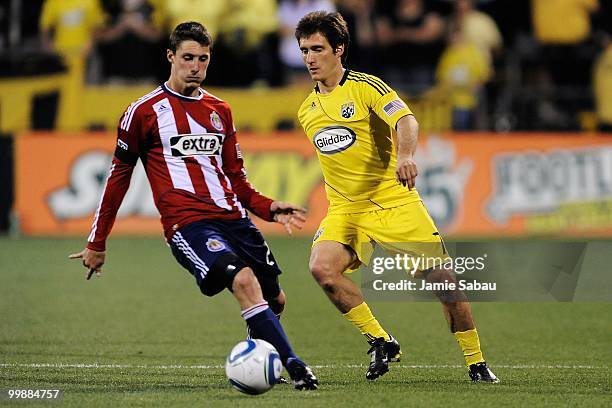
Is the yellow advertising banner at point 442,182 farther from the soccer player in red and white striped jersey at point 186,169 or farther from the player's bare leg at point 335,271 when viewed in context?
the soccer player in red and white striped jersey at point 186,169

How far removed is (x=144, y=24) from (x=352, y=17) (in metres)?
3.09

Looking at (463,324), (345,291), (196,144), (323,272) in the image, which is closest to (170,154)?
(196,144)

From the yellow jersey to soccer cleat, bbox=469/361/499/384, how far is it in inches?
44.6

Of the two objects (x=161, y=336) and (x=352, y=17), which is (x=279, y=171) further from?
(x=161, y=336)

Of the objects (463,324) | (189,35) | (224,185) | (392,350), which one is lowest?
(392,350)

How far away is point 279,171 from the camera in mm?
17344

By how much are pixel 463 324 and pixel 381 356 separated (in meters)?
0.53

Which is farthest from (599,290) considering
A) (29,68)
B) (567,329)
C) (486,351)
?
(29,68)

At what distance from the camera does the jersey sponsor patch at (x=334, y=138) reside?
7.78m

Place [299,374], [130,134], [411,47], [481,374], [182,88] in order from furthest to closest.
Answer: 1. [411,47]
2. [481,374]
3. [182,88]
4. [130,134]
5. [299,374]

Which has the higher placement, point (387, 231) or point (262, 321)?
point (387, 231)

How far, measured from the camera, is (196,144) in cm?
710

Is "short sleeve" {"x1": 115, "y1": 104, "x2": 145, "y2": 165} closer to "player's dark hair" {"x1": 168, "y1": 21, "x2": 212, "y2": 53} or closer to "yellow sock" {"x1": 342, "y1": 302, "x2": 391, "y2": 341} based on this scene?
"player's dark hair" {"x1": 168, "y1": 21, "x2": 212, "y2": 53}

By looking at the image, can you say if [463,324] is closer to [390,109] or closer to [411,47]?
[390,109]
